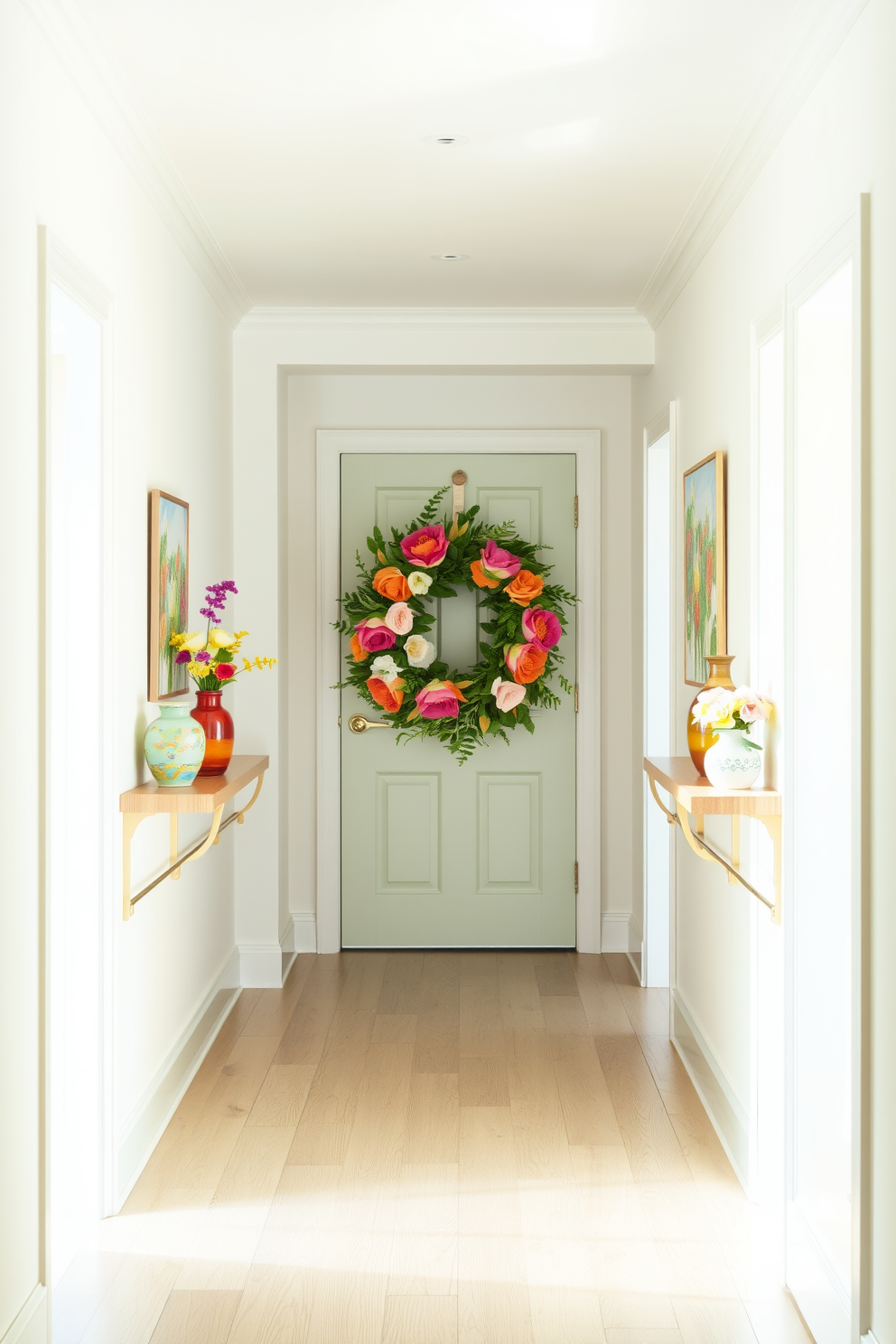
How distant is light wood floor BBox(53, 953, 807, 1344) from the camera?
86.1 inches

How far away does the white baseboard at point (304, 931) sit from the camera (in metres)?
4.66

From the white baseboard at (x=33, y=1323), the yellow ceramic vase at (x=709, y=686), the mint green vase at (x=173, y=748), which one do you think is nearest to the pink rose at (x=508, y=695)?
the yellow ceramic vase at (x=709, y=686)

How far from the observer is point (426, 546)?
4.34 m

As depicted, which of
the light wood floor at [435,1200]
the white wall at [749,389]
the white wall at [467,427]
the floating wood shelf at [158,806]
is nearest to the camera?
the white wall at [749,389]

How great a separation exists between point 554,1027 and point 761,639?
1753mm

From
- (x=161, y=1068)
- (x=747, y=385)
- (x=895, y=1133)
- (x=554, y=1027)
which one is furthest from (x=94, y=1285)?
(x=747, y=385)

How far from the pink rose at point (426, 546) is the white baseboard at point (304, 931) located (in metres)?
1.54

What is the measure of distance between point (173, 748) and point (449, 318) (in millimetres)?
2165

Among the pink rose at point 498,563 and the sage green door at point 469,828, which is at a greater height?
the pink rose at point 498,563

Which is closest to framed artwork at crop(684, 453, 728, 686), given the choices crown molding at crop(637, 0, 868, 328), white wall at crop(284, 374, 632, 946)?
crown molding at crop(637, 0, 868, 328)

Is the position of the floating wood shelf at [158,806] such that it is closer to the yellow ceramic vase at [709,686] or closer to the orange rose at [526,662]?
the yellow ceramic vase at [709,686]

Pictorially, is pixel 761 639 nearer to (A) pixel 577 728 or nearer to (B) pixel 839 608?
(B) pixel 839 608

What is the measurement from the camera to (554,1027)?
12.4ft

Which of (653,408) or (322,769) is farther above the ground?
(653,408)
